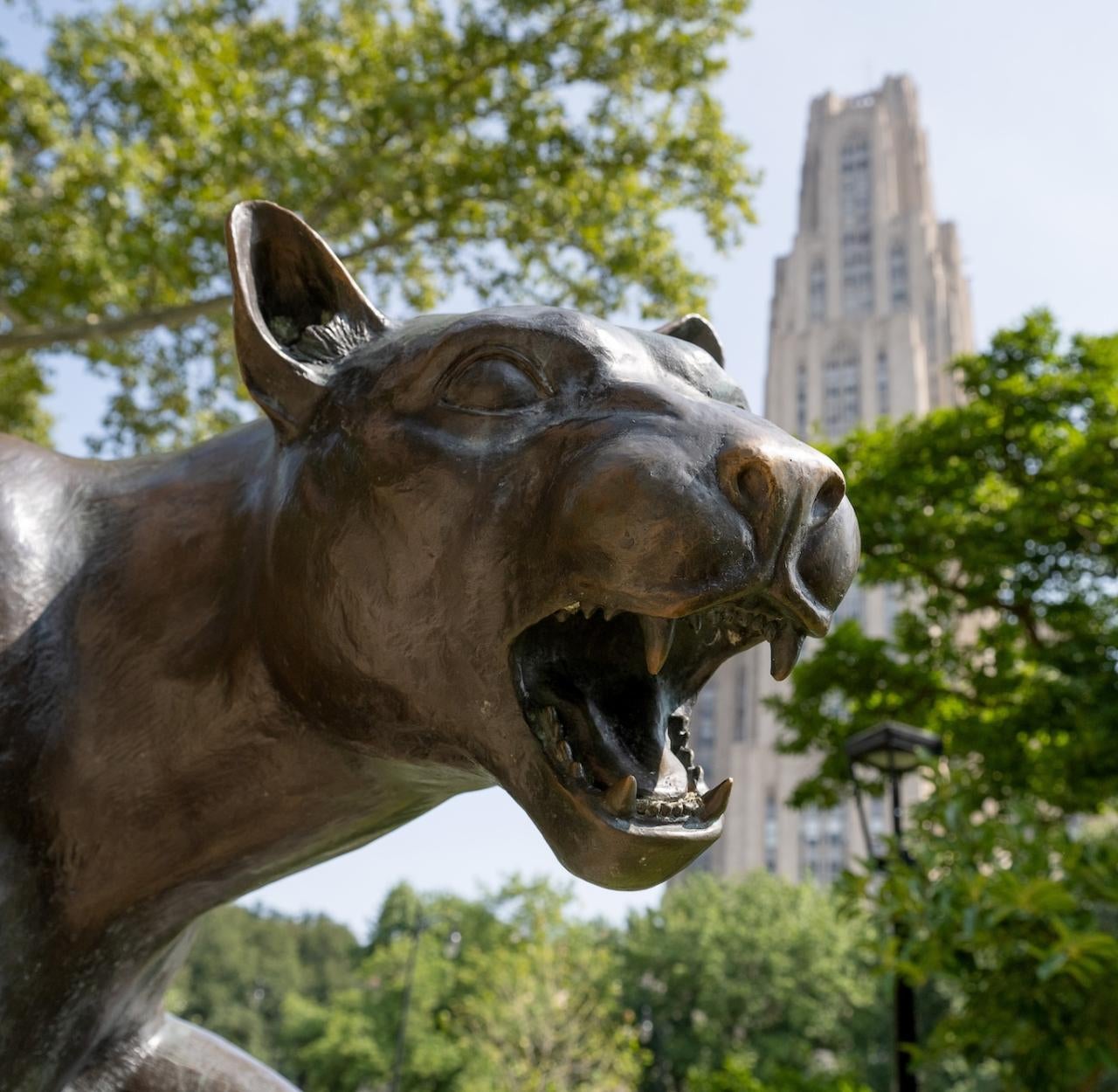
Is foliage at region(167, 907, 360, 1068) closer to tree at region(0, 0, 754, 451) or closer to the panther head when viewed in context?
tree at region(0, 0, 754, 451)

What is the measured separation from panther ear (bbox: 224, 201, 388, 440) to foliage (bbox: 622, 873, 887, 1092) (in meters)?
36.5

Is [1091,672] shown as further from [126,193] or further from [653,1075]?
[653,1075]

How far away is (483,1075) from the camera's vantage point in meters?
35.0

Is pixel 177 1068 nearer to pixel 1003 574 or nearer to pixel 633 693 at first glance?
pixel 633 693

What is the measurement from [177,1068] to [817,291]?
84280 mm

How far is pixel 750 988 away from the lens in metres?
37.1

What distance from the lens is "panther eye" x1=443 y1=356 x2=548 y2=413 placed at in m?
1.43

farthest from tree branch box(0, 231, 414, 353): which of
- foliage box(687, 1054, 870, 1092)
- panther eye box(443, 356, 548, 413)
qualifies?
panther eye box(443, 356, 548, 413)

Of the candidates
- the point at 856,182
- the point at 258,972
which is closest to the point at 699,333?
the point at 258,972

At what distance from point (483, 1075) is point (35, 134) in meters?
32.1

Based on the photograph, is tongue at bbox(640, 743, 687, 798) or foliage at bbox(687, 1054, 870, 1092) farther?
foliage at bbox(687, 1054, 870, 1092)

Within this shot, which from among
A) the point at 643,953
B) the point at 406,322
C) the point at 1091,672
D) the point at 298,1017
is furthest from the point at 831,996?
the point at 406,322

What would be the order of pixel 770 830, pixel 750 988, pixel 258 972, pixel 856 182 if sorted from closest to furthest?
pixel 750 988, pixel 258 972, pixel 770 830, pixel 856 182

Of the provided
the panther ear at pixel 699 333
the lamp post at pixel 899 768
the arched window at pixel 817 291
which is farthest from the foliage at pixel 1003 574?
the arched window at pixel 817 291
